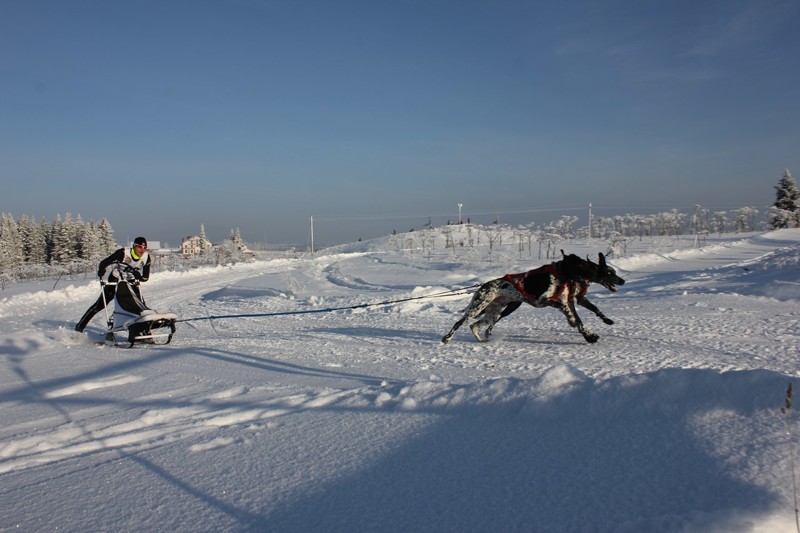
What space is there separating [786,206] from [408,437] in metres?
46.0

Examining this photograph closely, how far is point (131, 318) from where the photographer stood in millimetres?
8266

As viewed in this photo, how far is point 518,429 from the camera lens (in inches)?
121

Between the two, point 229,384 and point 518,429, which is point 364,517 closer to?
point 518,429

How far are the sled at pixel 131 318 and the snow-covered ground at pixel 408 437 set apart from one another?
74 centimetres

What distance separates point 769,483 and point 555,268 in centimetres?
512

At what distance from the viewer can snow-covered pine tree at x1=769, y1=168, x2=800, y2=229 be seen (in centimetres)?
3588

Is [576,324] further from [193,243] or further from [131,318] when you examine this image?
[193,243]

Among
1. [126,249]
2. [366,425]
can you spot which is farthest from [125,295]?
[366,425]

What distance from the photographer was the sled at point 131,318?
805 cm

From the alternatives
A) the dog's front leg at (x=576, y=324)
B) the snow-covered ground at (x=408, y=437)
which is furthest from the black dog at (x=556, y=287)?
the snow-covered ground at (x=408, y=437)

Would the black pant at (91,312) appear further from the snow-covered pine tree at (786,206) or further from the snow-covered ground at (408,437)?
the snow-covered pine tree at (786,206)

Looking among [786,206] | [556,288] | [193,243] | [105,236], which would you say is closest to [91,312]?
[556,288]

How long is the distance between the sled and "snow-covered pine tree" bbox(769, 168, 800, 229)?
135ft

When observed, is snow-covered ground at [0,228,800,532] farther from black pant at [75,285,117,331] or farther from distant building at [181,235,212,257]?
distant building at [181,235,212,257]
